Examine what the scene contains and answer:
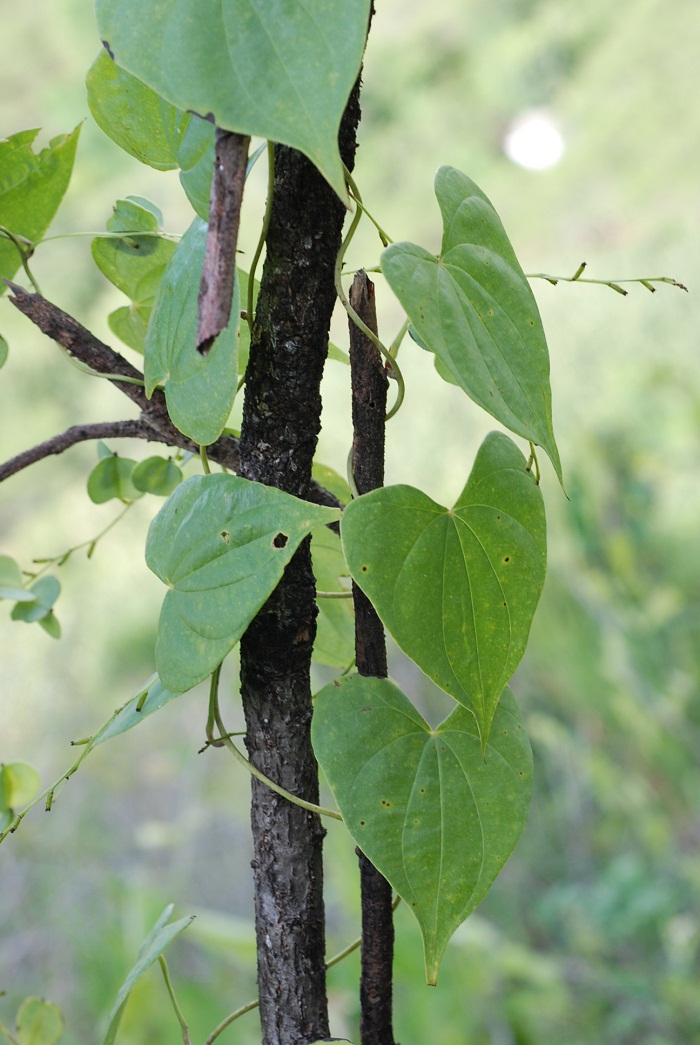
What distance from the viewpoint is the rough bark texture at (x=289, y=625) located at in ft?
0.74

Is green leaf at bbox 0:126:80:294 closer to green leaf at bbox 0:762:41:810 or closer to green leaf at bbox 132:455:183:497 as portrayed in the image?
green leaf at bbox 132:455:183:497

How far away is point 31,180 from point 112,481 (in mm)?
111

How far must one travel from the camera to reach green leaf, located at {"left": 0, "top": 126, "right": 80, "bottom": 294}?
0.92 feet

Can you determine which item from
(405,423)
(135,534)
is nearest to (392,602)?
(405,423)

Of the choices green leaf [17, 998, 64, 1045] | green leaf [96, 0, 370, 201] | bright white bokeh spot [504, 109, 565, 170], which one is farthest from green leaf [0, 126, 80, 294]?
bright white bokeh spot [504, 109, 565, 170]

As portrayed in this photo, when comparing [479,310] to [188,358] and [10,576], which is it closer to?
[188,358]

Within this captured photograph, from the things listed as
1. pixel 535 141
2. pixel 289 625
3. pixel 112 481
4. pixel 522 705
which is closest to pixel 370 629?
pixel 289 625

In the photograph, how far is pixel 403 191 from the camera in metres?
2.49

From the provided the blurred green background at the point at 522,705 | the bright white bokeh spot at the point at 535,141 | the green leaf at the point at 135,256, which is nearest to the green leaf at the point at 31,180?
the green leaf at the point at 135,256

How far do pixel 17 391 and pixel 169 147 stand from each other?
2185mm

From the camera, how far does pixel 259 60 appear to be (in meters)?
0.17

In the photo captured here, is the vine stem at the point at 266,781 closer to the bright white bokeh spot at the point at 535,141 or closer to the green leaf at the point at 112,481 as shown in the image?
the green leaf at the point at 112,481

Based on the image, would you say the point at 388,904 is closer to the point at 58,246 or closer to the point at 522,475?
the point at 522,475

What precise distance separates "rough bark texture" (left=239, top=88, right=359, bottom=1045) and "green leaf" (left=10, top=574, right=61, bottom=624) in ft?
0.45
